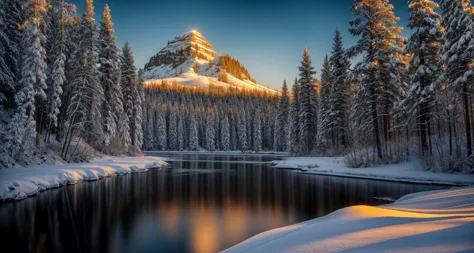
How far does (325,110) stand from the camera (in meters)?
41.0

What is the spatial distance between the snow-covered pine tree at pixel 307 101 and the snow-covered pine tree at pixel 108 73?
2542 cm

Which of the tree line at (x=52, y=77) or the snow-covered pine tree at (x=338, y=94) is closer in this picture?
the tree line at (x=52, y=77)

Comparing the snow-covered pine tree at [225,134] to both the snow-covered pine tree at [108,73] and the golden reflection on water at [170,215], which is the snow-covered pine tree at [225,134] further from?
the golden reflection on water at [170,215]

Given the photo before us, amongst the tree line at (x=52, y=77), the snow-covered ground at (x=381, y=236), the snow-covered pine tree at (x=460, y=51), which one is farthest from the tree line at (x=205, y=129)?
the snow-covered ground at (x=381, y=236)

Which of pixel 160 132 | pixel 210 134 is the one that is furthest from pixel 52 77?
pixel 210 134

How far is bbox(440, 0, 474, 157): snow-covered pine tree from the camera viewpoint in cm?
1862

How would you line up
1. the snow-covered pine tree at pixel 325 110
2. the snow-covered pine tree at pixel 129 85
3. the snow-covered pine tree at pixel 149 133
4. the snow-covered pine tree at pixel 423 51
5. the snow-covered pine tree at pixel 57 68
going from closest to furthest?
the snow-covered pine tree at pixel 423 51 → the snow-covered pine tree at pixel 57 68 → the snow-covered pine tree at pixel 325 110 → the snow-covered pine tree at pixel 129 85 → the snow-covered pine tree at pixel 149 133

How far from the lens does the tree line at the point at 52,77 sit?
73.8 feet

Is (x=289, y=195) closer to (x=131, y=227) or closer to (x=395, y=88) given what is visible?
(x=131, y=227)

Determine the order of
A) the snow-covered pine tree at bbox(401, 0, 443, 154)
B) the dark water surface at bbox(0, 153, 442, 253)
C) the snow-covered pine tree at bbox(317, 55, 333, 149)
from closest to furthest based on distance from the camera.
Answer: the dark water surface at bbox(0, 153, 442, 253) < the snow-covered pine tree at bbox(401, 0, 443, 154) < the snow-covered pine tree at bbox(317, 55, 333, 149)

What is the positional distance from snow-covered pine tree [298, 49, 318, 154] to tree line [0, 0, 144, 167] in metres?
25.4

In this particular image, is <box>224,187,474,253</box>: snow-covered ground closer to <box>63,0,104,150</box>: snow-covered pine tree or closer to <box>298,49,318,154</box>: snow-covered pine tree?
<box>63,0,104,150</box>: snow-covered pine tree

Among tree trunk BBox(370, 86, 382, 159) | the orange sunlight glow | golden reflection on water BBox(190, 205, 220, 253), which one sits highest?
tree trunk BBox(370, 86, 382, 159)

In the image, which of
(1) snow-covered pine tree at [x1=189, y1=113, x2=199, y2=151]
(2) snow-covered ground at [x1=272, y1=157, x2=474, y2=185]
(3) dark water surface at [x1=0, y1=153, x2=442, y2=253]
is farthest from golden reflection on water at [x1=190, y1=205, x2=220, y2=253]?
(1) snow-covered pine tree at [x1=189, y1=113, x2=199, y2=151]
